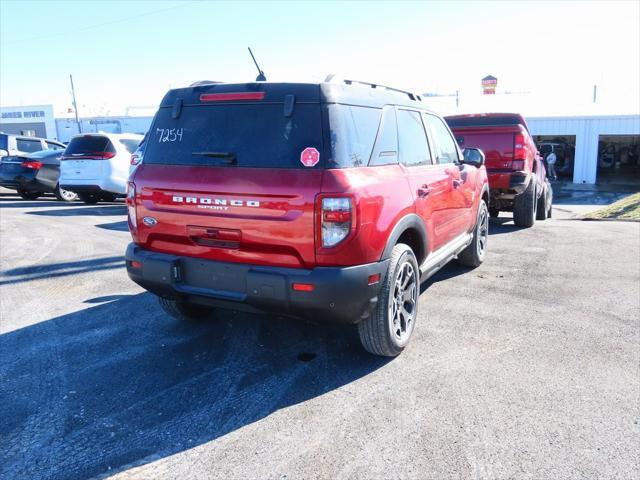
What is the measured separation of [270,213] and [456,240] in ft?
9.03

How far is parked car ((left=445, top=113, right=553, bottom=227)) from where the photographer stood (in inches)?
338

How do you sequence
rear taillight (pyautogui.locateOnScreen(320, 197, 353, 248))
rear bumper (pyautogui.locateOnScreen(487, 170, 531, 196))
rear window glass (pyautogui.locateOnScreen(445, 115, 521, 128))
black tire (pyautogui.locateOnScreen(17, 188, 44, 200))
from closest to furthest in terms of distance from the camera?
rear taillight (pyautogui.locateOnScreen(320, 197, 353, 248)) < rear bumper (pyautogui.locateOnScreen(487, 170, 531, 196)) < rear window glass (pyautogui.locateOnScreen(445, 115, 521, 128)) < black tire (pyautogui.locateOnScreen(17, 188, 44, 200))

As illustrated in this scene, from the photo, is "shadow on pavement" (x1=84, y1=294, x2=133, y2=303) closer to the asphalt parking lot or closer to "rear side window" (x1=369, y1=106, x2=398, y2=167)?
the asphalt parking lot

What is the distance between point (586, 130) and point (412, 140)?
25.1 m

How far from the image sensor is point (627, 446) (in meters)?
2.73

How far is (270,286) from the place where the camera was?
10.5ft

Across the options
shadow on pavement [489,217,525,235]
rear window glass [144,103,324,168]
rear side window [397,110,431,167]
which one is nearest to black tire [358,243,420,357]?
rear side window [397,110,431,167]

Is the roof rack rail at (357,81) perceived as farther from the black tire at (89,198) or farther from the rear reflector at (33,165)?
the rear reflector at (33,165)

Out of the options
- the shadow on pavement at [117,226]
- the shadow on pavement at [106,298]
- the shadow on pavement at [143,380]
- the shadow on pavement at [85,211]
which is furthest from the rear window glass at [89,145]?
the shadow on pavement at [143,380]

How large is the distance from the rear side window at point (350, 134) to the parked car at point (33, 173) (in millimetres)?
11826

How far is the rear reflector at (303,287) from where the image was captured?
3121mm

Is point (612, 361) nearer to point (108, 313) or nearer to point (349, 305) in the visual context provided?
point (349, 305)

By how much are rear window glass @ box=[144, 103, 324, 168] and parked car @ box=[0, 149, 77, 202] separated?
11.0 metres

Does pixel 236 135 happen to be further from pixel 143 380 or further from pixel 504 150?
pixel 504 150
